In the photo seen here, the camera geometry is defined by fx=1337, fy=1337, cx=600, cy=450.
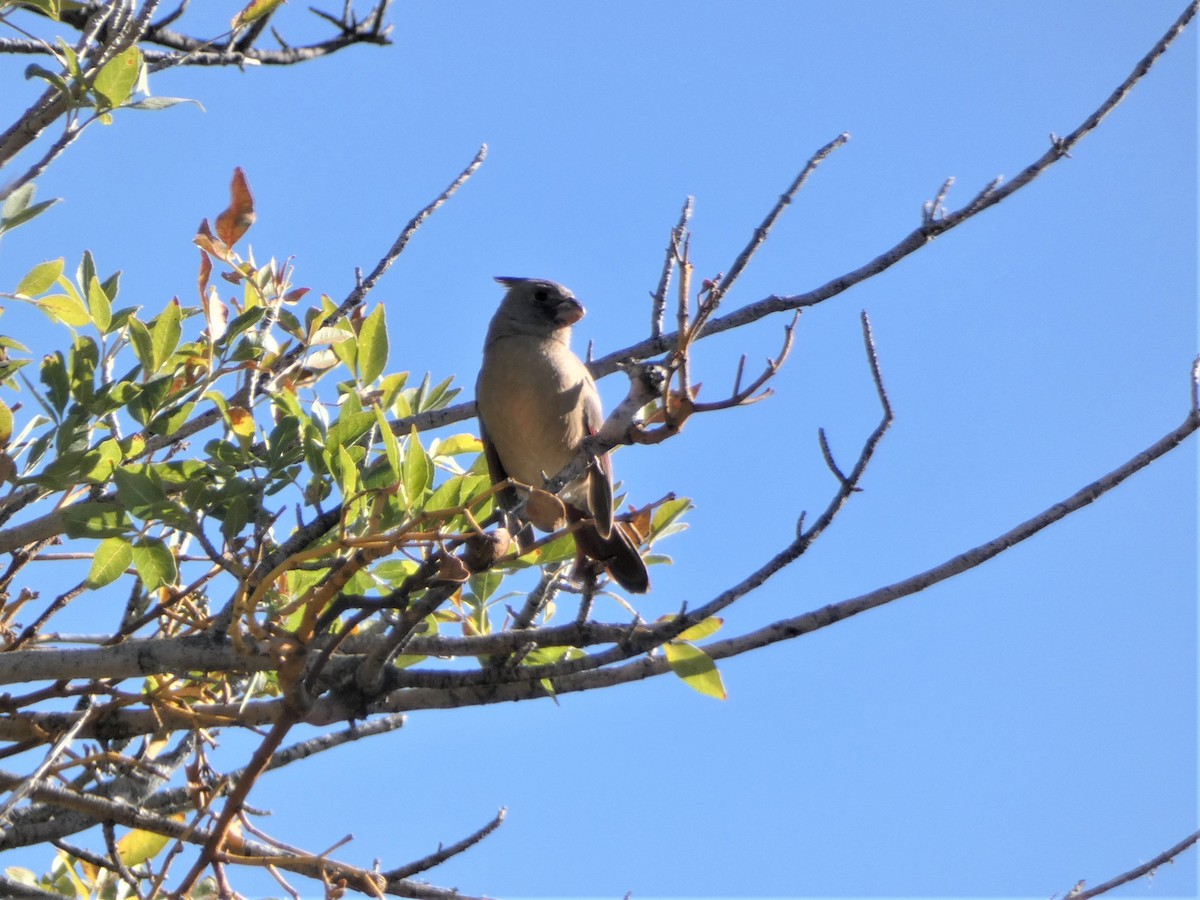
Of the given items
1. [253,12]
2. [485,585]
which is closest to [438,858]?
[485,585]

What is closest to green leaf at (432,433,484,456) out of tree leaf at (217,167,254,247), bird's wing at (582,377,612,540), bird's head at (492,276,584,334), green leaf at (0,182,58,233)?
bird's wing at (582,377,612,540)

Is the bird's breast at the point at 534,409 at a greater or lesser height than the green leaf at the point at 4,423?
greater

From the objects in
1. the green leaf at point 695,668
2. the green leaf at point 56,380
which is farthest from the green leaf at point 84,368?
the green leaf at point 695,668

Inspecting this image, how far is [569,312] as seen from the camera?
5547 mm

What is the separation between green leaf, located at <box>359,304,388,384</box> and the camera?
9.79ft

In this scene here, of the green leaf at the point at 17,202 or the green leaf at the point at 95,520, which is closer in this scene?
the green leaf at the point at 95,520

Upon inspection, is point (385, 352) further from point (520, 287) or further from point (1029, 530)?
point (520, 287)

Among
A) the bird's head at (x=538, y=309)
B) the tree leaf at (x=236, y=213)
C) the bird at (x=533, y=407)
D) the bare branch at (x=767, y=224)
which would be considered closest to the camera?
the bare branch at (x=767, y=224)

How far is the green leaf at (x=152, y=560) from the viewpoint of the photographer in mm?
2703

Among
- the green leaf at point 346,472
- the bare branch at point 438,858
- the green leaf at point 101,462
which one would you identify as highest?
the green leaf at point 101,462

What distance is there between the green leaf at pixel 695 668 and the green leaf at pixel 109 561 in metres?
1.12

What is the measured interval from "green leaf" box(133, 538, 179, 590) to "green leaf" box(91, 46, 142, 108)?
94cm

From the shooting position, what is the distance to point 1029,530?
7.50 feet

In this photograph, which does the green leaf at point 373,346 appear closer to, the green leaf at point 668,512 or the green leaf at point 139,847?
the green leaf at point 668,512
